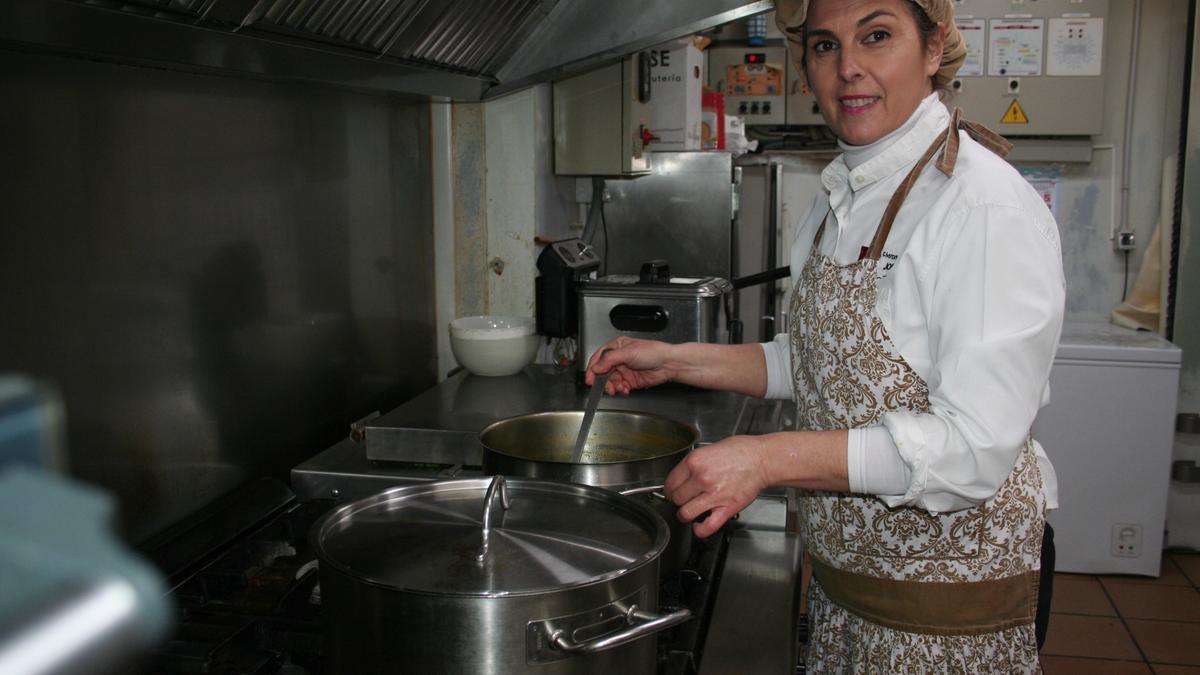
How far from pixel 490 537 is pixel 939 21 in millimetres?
933

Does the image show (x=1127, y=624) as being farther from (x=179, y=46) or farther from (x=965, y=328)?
(x=179, y=46)

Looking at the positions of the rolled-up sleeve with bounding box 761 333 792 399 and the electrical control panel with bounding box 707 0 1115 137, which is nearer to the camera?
the rolled-up sleeve with bounding box 761 333 792 399

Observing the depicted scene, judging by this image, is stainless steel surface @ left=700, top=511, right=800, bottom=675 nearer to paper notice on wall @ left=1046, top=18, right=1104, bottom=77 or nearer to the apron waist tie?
the apron waist tie

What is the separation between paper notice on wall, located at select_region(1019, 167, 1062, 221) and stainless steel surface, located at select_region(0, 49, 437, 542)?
3133mm

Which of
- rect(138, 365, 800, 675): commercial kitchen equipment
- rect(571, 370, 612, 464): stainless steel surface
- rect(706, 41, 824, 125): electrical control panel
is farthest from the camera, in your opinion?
rect(706, 41, 824, 125): electrical control panel

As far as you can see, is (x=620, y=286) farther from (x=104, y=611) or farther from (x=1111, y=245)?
(x=1111, y=245)

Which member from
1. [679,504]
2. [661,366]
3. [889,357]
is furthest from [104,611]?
[661,366]

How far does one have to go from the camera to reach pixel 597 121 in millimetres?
3199

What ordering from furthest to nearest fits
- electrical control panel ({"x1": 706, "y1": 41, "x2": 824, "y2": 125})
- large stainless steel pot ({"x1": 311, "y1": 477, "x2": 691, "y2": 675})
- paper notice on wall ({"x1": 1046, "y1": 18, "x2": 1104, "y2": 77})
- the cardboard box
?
electrical control panel ({"x1": 706, "y1": 41, "x2": 824, "y2": 125})
paper notice on wall ({"x1": 1046, "y1": 18, "x2": 1104, "y2": 77})
the cardboard box
large stainless steel pot ({"x1": 311, "y1": 477, "x2": 691, "y2": 675})

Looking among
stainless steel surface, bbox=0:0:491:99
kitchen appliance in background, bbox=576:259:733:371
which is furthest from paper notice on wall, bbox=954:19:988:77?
stainless steel surface, bbox=0:0:491:99

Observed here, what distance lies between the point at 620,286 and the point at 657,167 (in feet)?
5.22

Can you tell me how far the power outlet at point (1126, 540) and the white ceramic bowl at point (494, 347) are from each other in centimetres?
264

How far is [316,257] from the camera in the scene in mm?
2146

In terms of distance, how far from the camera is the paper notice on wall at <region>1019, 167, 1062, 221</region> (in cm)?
453
